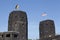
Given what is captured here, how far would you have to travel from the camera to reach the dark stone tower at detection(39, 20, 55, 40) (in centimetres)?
5103

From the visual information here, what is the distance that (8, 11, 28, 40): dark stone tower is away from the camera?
4656 centimetres

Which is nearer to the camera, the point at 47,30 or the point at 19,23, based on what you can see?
the point at 19,23

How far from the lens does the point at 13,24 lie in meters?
47.8

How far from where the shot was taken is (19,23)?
4744 cm

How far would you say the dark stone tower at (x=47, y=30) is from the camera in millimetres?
51031

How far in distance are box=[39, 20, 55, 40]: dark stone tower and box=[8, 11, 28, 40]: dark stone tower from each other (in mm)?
6718

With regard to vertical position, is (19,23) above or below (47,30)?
above

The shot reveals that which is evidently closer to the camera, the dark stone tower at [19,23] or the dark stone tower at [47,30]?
the dark stone tower at [19,23]

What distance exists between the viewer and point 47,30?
169 ft

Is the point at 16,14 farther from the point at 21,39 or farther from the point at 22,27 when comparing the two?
the point at 21,39

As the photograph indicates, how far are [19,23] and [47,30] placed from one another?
370 inches

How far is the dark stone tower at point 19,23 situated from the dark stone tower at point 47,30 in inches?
264

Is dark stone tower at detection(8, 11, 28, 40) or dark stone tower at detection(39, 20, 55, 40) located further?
dark stone tower at detection(39, 20, 55, 40)

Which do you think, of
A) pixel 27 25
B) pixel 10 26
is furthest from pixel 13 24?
pixel 27 25
